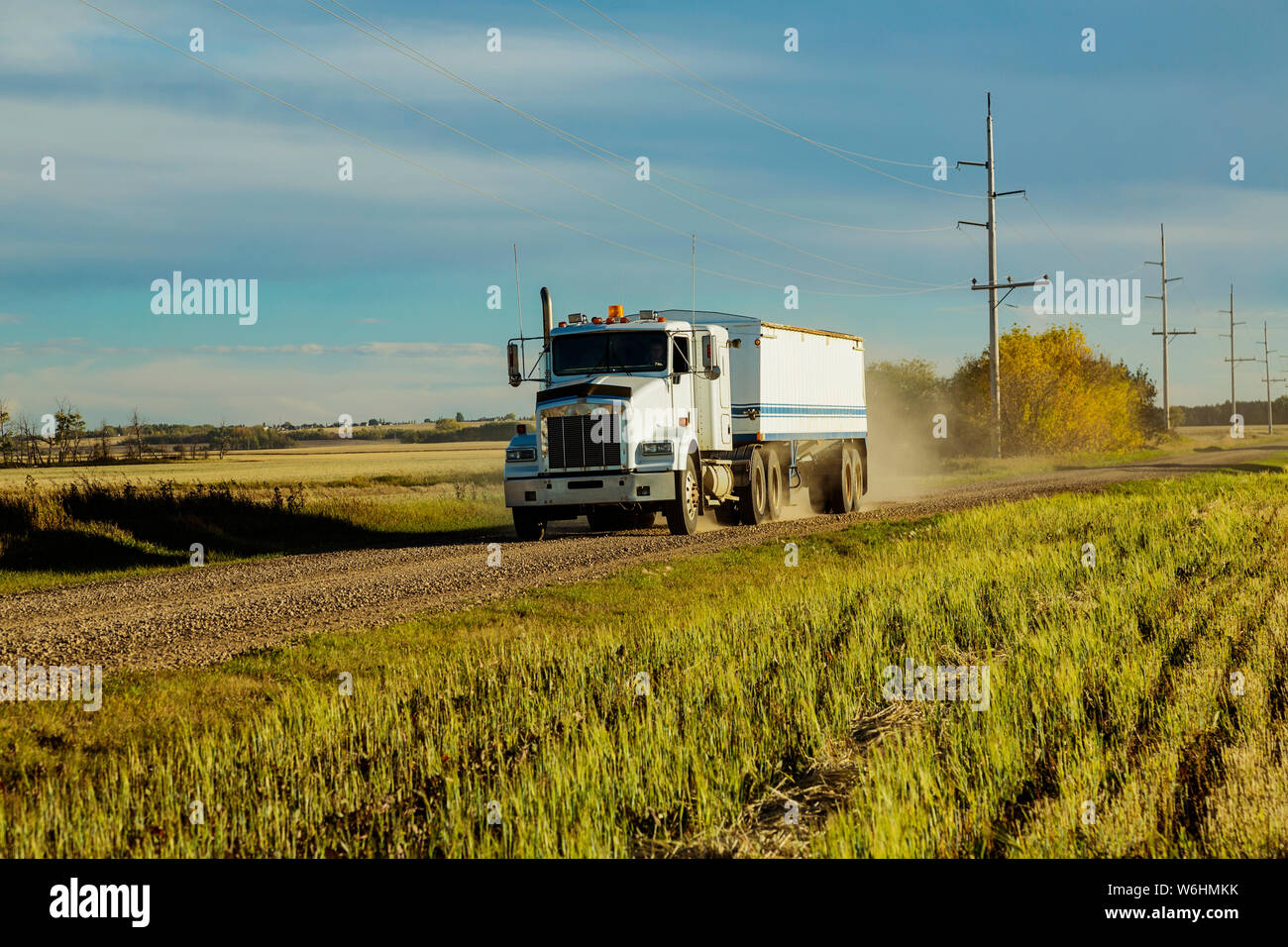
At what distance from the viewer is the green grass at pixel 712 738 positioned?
489 centimetres

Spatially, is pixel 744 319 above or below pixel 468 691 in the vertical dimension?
above

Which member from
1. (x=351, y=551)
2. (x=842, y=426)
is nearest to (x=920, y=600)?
(x=351, y=551)

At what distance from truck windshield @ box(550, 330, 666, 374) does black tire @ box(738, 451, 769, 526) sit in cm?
364

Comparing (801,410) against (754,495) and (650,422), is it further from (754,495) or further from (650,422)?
(650,422)

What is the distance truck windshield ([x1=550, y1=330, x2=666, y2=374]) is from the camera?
20609 millimetres

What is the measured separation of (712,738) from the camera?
20.8ft

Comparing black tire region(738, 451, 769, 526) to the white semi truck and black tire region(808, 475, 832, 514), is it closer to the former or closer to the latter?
the white semi truck

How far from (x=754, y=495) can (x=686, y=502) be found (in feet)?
9.49

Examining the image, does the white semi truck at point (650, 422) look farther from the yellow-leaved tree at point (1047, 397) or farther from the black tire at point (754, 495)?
the yellow-leaved tree at point (1047, 397)

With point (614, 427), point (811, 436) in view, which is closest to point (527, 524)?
point (614, 427)

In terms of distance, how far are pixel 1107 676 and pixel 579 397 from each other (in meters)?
13.7

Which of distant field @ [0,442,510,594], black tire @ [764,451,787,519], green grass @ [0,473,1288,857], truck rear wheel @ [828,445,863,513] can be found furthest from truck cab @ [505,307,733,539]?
green grass @ [0,473,1288,857]
